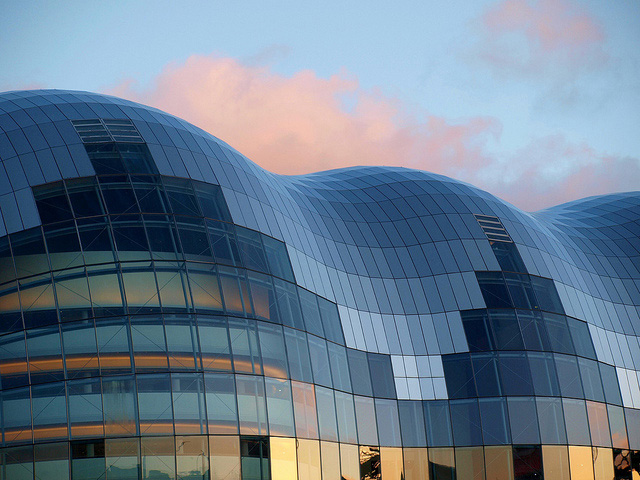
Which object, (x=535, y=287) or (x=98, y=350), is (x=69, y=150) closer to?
(x=98, y=350)

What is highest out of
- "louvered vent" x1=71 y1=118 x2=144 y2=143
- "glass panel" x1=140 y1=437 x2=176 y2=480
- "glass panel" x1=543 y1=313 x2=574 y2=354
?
"louvered vent" x1=71 y1=118 x2=144 y2=143

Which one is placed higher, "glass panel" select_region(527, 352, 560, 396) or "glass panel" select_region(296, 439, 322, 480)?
"glass panel" select_region(527, 352, 560, 396)

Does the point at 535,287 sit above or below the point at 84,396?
above

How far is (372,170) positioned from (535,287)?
60.0ft

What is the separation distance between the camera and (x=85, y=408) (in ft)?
132

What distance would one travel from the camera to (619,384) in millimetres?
61969

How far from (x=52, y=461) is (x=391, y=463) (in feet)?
74.6

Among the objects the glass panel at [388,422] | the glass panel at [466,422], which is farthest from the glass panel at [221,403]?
the glass panel at [466,422]

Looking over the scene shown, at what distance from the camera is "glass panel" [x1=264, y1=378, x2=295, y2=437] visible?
146 ft

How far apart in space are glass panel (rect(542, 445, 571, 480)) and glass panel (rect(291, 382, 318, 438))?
1724 cm


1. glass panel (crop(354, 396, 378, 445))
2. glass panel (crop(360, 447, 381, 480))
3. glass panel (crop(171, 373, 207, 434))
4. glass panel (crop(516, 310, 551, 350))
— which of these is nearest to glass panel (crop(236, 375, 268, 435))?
glass panel (crop(171, 373, 207, 434))

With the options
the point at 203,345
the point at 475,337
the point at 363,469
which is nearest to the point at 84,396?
the point at 203,345

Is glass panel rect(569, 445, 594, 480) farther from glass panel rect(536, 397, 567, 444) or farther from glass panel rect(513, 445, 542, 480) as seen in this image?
glass panel rect(513, 445, 542, 480)

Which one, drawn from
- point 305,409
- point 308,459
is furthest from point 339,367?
point 308,459
